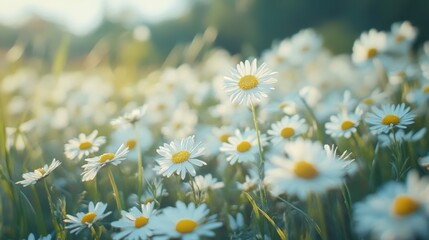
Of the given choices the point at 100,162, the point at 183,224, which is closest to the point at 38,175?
the point at 100,162

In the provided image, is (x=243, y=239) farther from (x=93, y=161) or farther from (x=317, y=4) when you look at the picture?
(x=317, y=4)

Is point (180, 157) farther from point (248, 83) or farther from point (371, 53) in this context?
point (371, 53)

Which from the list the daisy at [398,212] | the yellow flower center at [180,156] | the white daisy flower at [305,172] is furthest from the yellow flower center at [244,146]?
the daisy at [398,212]

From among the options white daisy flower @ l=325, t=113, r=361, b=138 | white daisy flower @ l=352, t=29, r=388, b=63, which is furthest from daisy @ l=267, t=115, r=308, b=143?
white daisy flower @ l=352, t=29, r=388, b=63

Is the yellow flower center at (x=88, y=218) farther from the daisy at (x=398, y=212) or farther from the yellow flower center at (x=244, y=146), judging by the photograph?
the daisy at (x=398, y=212)

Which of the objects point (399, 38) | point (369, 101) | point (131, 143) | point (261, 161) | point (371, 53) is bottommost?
point (261, 161)

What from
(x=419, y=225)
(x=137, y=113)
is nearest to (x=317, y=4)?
(x=137, y=113)

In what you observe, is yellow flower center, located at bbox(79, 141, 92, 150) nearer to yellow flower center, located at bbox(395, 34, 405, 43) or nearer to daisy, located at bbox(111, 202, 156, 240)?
daisy, located at bbox(111, 202, 156, 240)
